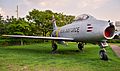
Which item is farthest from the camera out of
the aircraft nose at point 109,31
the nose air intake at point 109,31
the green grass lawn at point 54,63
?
the nose air intake at point 109,31

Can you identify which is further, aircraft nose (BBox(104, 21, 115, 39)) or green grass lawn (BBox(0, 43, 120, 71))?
aircraft nose (BBox(104, 21, 115, 39))

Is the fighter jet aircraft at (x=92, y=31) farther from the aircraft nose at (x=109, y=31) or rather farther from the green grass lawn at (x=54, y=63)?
the green grass lawn at (x=54, y=63)

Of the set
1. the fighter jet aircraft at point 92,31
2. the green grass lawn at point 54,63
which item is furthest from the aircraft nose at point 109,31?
the green grass lawn at point 54,63

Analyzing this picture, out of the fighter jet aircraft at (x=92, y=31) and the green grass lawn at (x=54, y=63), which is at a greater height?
the fighter jet aircraft at (x=92, y=31)

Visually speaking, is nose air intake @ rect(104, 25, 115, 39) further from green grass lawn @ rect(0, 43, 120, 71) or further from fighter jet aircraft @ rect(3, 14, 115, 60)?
green grass lawn @ rect(0, 43, 120, 71)

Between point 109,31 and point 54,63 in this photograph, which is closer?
point 54,63

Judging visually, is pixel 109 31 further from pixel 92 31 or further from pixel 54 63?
pixel 54 63

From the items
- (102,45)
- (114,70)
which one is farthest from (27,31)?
(114,70)

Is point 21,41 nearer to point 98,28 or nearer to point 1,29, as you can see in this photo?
point 1,29

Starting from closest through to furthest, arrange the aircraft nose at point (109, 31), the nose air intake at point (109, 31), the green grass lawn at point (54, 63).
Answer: the green grass lawn at point (54, 63) < the aircraft nose at point (109, 31) < the nose air intake at point (109, 31)

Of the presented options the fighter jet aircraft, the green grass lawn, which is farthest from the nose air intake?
the green grass lawn

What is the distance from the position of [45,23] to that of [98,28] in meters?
26.6

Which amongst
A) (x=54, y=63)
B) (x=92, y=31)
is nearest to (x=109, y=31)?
(x=92, y=31)

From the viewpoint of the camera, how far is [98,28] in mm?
11891
